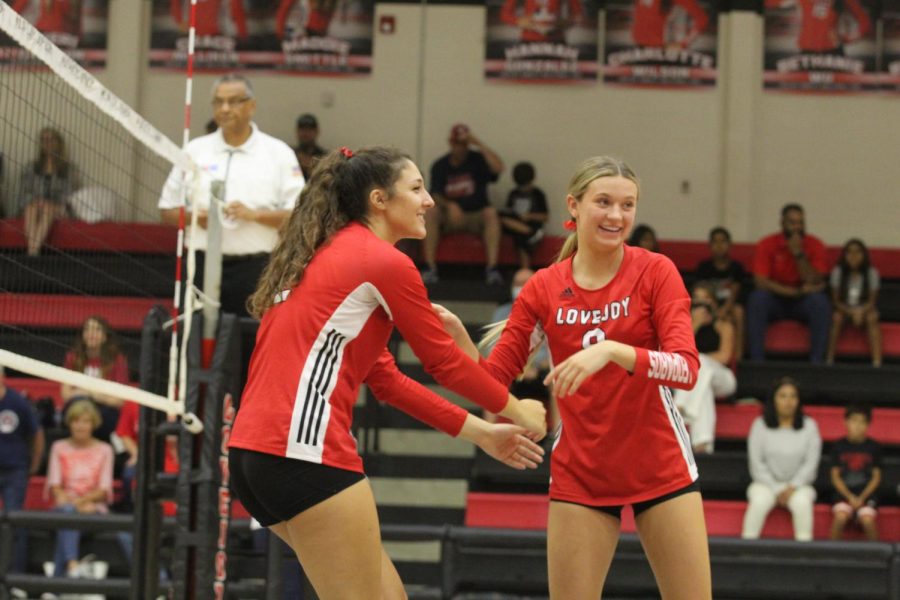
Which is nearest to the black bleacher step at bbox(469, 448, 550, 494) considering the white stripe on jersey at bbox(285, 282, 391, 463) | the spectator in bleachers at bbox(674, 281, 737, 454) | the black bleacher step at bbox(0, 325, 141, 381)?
the spectator in bleachers at bbox(674, 281, 737, 454)

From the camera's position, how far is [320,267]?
4.18 meters

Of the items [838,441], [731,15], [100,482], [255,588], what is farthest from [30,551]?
[731,15]

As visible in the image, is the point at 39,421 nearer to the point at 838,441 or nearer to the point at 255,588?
the point at 255,588

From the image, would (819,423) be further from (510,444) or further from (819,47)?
(510,444)

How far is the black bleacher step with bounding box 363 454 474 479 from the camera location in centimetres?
1141

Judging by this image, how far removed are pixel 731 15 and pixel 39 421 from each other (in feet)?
27.1

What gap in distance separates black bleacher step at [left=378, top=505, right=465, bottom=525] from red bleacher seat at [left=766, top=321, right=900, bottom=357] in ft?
12.2

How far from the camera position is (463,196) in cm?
1365

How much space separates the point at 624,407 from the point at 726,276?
844 centimetres

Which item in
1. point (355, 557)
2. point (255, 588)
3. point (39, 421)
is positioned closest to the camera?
point (355, 557)

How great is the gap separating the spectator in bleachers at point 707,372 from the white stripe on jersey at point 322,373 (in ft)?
22.7

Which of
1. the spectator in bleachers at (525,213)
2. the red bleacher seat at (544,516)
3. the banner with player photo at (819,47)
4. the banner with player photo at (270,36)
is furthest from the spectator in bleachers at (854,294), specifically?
the banner with player photo at (270,36)

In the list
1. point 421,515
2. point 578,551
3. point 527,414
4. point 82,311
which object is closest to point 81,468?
point 82,311

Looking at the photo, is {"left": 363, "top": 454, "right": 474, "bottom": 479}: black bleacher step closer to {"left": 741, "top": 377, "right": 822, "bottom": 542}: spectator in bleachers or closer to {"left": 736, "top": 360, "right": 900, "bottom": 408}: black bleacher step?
{"left": 741, "top": 377, "right": 822, "bottom": 542}: spectator in bleachers
